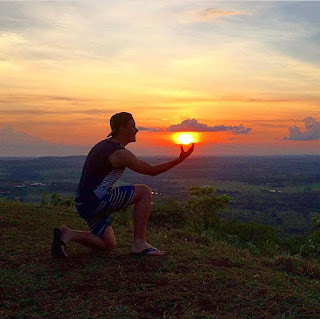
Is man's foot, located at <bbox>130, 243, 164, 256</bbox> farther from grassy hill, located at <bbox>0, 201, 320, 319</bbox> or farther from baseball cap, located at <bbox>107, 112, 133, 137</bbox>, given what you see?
baseball cap, located at <bbox>107, 112, 133, 137</bbox>

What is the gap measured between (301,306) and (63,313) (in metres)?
2.43

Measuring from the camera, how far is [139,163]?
5875mm

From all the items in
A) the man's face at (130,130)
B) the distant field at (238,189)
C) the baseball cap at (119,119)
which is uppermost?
the baseball cap at (119,119)

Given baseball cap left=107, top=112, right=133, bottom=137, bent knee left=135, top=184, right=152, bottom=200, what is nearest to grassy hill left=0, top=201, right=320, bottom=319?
bent knee left=135, top=184, right=152, bottom=200

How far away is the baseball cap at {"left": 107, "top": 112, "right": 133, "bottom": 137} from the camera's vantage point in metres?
6.12

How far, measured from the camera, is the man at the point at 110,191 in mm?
5941

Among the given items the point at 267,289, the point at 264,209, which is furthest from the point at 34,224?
the point at 264,209

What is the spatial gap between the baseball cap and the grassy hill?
1831mm

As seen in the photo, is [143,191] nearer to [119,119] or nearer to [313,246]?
[119,119]

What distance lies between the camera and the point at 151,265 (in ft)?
18.9

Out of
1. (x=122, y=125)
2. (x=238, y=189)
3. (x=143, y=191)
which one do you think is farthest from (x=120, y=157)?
(x=238, y=189)

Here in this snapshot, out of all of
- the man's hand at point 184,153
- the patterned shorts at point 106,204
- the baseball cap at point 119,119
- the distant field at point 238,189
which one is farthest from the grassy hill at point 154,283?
the distant field at point 238,189

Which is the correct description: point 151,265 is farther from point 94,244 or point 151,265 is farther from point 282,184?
point 282,184

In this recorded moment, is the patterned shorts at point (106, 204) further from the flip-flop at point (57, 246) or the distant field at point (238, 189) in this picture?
the distant field at point (238, 189)
